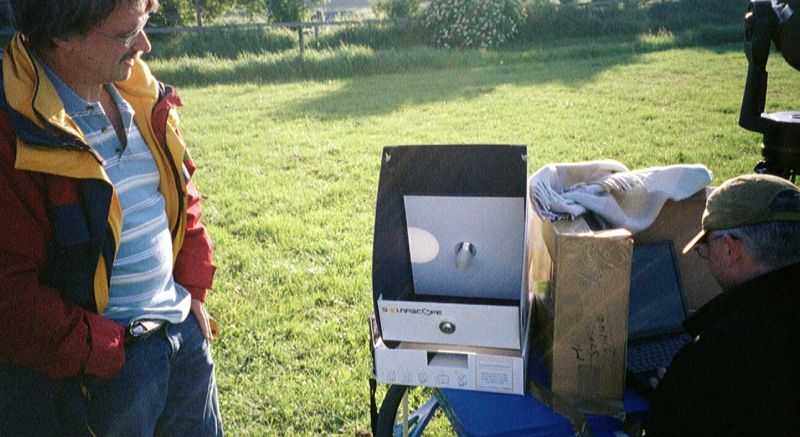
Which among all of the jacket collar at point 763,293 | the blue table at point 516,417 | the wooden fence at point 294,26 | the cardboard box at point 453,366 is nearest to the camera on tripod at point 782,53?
the jacket collar at point 763,293

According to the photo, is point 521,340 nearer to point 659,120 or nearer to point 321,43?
point 659,120

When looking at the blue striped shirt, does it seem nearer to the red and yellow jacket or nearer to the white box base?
the red and yellow jacket

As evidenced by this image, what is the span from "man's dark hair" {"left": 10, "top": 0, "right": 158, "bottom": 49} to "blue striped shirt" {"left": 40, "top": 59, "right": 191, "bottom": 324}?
15cm

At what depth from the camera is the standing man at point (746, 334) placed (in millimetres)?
1354

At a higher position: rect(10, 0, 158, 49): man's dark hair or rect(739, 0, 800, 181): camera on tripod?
rect(10, 0, 158, 49): man's dark hair

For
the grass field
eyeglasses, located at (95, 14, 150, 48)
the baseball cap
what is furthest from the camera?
the grass field

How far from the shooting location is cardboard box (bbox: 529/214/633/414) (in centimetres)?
153

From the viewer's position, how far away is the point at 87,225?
4.52ft

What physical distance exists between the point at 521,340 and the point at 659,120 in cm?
703

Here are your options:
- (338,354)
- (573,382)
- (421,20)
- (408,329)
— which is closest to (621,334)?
(573,382)

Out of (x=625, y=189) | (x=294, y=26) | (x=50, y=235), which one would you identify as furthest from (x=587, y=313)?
(x=294, y=26)

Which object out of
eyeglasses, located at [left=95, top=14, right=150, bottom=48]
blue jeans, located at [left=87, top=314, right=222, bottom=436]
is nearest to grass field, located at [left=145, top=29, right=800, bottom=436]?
blue jeans, located at [left=87, top=314, right=222, bottom=436]

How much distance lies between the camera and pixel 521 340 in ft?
5.40

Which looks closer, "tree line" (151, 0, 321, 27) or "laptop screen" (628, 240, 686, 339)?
"laptop screen" (628, 240, 686, 339)
